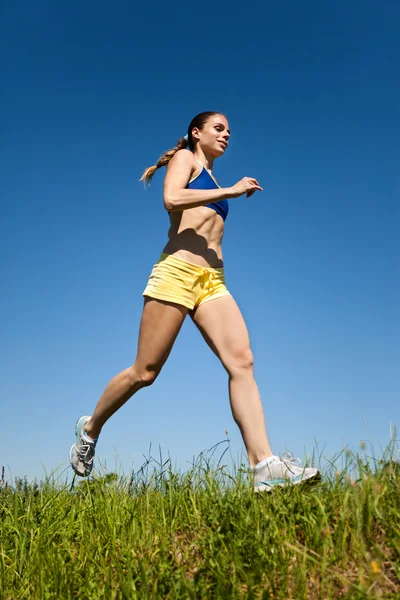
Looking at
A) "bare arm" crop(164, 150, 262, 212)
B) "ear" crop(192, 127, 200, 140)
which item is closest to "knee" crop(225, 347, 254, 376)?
"bare arm" crop(164, 150, 262, 212)

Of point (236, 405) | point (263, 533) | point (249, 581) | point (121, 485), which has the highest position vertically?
point (236, 405)

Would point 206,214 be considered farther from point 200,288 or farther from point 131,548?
point 131,548

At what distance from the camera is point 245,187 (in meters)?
4.35

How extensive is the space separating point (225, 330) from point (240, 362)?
25 centimetres

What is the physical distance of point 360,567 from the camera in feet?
8.75

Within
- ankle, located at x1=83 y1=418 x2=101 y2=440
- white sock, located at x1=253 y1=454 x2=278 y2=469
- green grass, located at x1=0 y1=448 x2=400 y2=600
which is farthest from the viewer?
ankle, located at x1=83 y1=418 x2=101 y2=440

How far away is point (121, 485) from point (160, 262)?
1.62 meters

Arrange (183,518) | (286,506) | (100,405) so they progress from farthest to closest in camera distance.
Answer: (100,405)
(183,518)
(286,506)

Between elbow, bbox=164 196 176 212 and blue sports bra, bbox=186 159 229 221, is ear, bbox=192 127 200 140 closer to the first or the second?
blue sports bra, bbox=186 159 229 221

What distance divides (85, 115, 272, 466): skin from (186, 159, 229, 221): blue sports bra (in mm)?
49

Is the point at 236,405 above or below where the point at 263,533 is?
above

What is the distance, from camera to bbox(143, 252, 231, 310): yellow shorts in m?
4.51

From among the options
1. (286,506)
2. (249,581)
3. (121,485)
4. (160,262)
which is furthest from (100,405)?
(249,581)

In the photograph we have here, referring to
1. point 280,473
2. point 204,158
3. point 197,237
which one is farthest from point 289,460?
point 204,158
